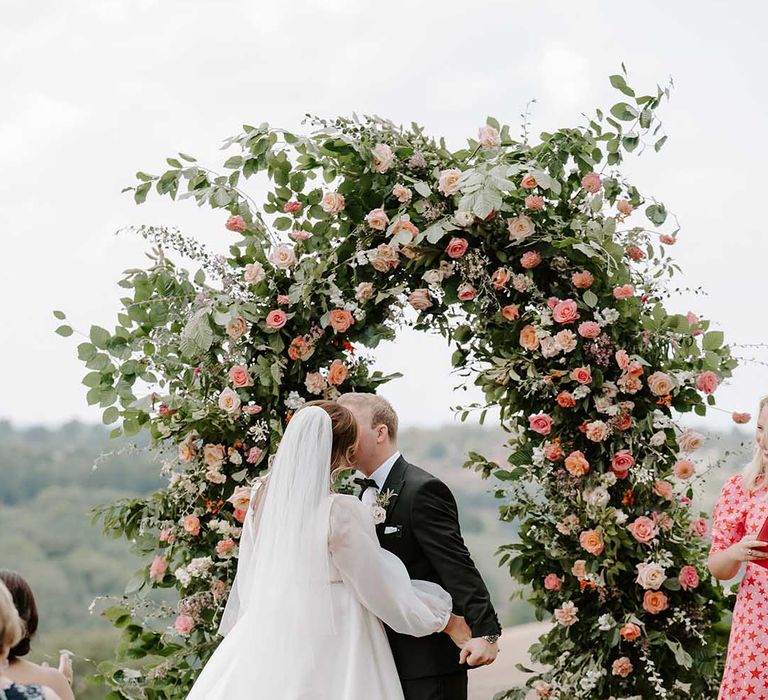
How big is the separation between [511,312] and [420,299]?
0.42 meters

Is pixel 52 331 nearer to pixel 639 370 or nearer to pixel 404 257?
pixel 404 257

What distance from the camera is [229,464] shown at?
15.5 feet

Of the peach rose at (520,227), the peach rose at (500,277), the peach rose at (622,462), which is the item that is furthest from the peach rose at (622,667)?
the peach rose at (520,227)

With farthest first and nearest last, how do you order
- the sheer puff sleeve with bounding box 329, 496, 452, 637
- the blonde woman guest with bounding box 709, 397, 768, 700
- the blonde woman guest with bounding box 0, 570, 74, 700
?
1. the blonde woman guest with bounding box 709, 397, 768, 700
2. the sheer puff sleeve with bounding box 329, 496, 452, 637
3. the blonde woman guest with bounding box 0, 570, 74, 700

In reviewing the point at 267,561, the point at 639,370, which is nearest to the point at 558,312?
the point at 639,370

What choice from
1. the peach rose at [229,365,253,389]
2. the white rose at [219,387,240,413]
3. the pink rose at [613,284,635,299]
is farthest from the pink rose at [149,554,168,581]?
the pink rose at [613,284,635,299]

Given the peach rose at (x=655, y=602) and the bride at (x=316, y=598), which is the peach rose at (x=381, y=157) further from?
the peach rose at (x=655, y=602)

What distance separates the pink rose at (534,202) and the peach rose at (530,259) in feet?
0.65

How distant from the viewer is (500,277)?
450cm

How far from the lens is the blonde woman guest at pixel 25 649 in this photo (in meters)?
3.40

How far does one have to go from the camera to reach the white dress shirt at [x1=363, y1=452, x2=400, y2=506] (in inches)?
156

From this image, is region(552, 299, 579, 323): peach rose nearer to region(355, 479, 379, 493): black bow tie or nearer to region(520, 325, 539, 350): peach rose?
region(520, 325, 539, 350): peach rose

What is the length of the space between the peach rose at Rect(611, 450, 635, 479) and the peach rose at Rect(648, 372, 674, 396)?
291 millimetres

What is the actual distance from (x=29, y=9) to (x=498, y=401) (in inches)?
355
